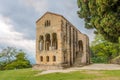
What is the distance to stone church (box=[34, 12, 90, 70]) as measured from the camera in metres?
43.2

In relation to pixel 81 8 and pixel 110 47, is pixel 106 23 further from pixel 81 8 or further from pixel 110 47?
pixel 110 47

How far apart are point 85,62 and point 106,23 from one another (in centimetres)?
2826

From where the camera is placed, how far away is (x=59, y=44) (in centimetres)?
4328

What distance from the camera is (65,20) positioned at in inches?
1724

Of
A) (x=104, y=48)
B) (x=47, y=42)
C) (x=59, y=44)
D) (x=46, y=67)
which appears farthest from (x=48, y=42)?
(x=104, y=48)

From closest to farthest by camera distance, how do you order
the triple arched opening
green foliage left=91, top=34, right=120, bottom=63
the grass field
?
the grass field → the triple arched opening → green foliage left=91, top=34, right=120, bottom=63

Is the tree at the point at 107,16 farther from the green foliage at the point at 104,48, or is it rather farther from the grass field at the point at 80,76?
the green foliage at the point at 104,48

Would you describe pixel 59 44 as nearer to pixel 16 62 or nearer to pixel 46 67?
pixel 46 67

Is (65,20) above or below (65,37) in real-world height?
above

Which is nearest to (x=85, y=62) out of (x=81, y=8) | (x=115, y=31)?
(x=81, y=8)

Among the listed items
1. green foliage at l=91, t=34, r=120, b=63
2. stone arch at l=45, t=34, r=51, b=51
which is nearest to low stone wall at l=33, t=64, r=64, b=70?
stone arch at l=45, t=34, r=51, b=51

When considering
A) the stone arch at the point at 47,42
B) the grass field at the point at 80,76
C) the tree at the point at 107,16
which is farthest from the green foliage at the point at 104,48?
the tree at the point at 107,16

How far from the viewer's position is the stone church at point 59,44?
4319 centimetres

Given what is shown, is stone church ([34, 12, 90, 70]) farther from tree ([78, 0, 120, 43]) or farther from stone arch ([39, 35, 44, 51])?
tree ([78, 0, 120, 43])
